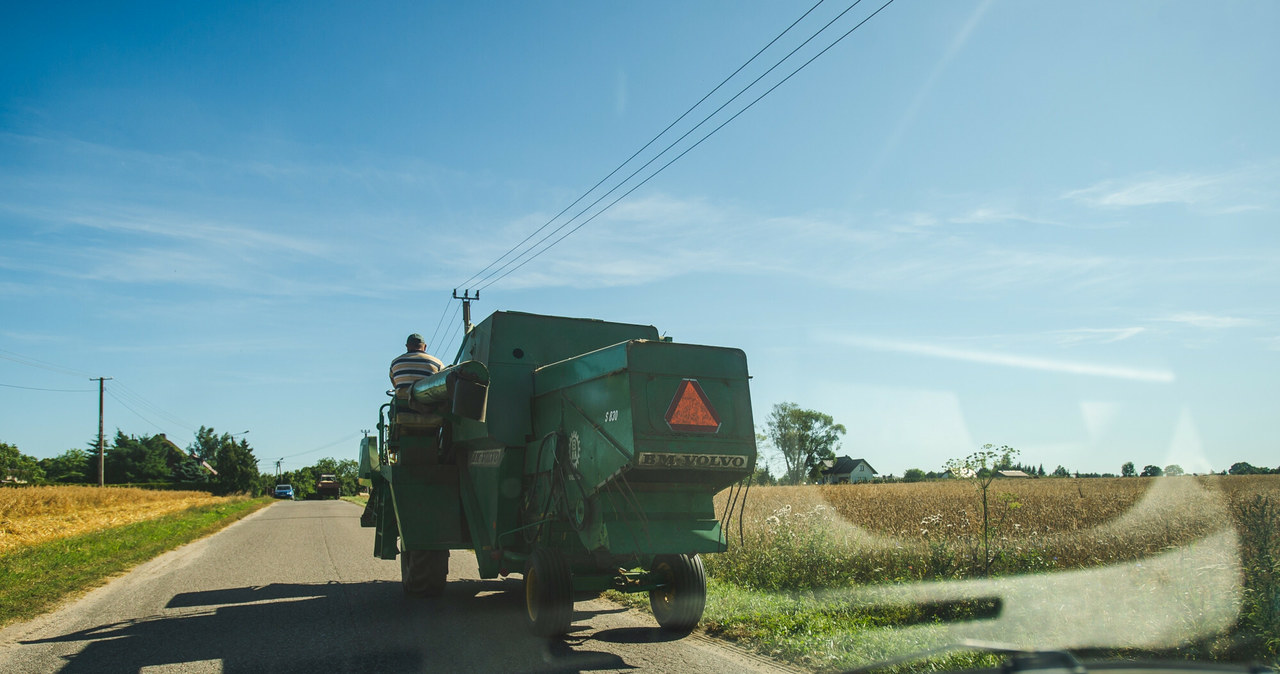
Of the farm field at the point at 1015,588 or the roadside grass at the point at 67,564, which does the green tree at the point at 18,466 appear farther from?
the farm field at the point at 1015,588

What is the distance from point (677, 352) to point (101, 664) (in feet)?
16.9

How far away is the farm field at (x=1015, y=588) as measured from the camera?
542 cm

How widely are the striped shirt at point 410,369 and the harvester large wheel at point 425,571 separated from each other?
1.93 meters

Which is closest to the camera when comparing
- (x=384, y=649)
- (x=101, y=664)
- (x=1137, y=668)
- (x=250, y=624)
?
(x=1137, y=668)

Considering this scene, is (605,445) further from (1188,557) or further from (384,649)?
(1188,557)

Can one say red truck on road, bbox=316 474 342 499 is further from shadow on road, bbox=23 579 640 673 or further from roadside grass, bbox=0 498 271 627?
shadow on road, bbox=23 579 640 673

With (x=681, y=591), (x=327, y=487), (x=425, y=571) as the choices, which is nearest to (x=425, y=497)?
(x=425, y=571)

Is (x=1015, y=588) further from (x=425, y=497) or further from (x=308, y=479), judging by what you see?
(x=308, y=479)

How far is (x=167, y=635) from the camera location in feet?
22.7

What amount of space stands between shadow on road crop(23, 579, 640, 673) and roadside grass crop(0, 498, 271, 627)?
5.40 feet

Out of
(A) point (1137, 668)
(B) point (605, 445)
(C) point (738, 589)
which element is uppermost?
(B) point (605, 445)

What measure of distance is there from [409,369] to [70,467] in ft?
323

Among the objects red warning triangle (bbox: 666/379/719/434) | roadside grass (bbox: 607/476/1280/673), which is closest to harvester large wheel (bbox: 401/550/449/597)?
roadside grass (bbox: 607/476/1280/673)

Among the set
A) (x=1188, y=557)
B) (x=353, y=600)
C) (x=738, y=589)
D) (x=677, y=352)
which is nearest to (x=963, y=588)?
(x=1188, y=557)
